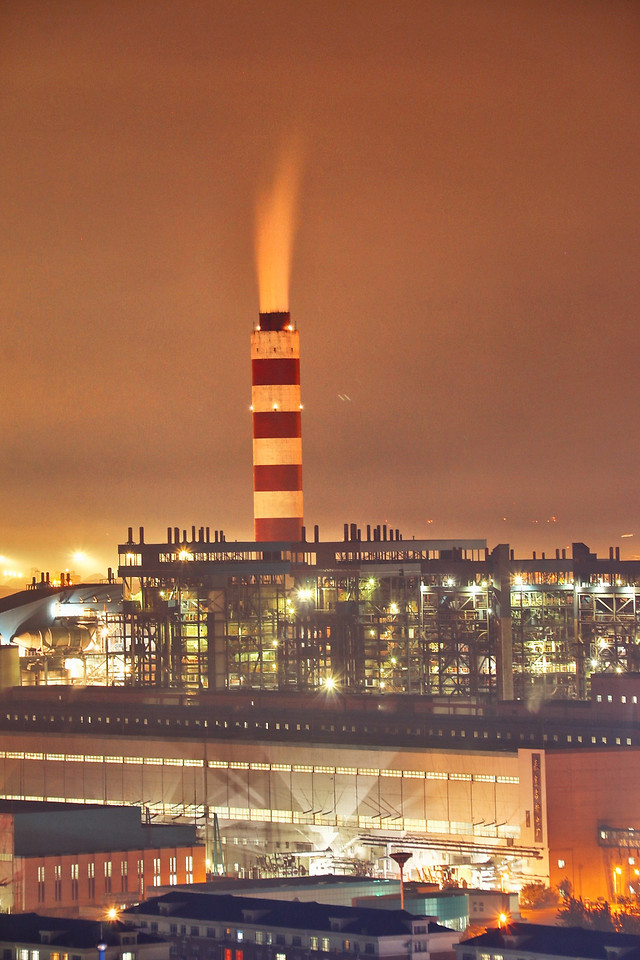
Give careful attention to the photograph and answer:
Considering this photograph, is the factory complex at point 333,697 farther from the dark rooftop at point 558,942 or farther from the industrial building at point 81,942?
the industrial building at point 81,942

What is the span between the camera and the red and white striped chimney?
174 ft

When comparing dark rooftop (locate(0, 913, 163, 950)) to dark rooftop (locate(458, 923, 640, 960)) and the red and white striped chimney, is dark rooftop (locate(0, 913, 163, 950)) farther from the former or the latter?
the red and white striped chimney

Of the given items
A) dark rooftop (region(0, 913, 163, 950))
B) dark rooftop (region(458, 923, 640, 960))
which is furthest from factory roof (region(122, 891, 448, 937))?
dark rooftop (region(458, 923, 640, 960))

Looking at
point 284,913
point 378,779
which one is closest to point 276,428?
point 378,779

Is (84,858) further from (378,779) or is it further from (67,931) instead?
(378,779)

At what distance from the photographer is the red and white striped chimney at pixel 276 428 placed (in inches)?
2085

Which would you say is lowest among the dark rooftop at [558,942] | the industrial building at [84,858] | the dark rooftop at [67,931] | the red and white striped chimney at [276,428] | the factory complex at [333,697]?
the dark rooftop at [558,942]

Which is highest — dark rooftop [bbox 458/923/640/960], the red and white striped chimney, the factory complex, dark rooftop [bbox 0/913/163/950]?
the red and white striped chimney

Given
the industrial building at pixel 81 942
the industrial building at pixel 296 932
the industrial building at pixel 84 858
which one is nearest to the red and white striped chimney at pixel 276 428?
the industrial building at pixel 84 858

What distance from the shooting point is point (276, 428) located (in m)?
53.0

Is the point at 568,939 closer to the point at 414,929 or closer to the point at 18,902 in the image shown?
the point at 414,929

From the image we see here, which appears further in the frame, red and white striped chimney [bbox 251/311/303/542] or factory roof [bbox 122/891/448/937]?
red and white striped chimney [bbox 251/311/303/542]

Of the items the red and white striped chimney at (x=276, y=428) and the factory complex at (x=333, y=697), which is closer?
the factory complex at (x=333, y=697)

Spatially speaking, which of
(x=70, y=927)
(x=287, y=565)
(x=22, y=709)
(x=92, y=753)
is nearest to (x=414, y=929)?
(x=70, y=927)
